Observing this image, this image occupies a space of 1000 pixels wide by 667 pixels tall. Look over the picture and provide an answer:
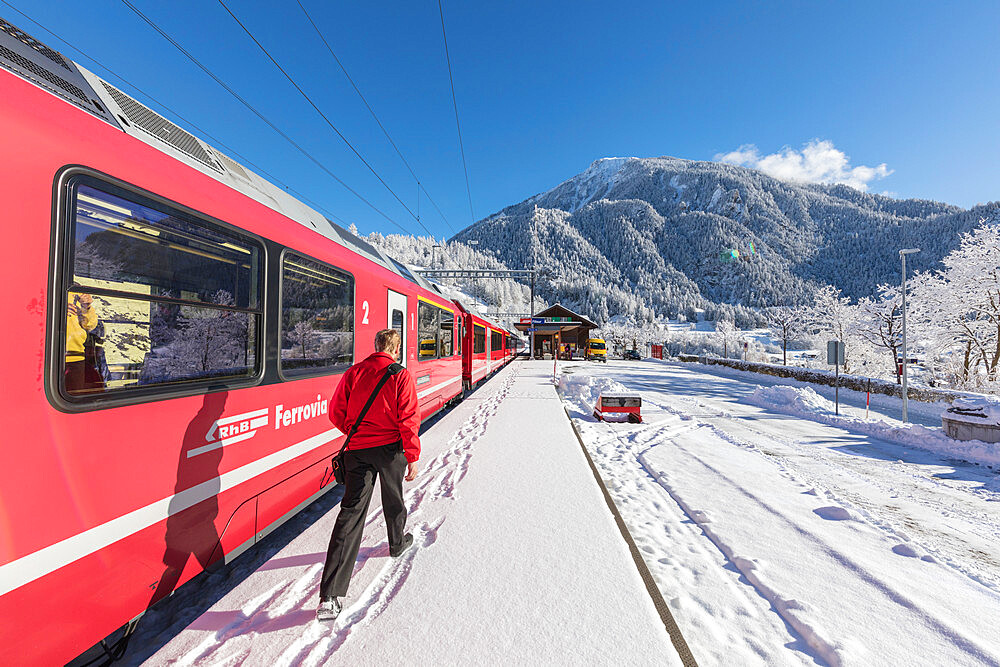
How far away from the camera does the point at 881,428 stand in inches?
366

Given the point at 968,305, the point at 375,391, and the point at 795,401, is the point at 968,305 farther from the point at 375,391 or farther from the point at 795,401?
the point at 375,391

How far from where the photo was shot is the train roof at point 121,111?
1945mm

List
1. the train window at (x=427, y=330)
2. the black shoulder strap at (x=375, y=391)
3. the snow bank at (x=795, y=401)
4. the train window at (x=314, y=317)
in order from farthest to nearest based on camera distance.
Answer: the snow bank at (x=795, y=401), the train window at (x=427, y=330), the train window at (x=314, y=317), the black shoulder strap at (x=375, y=391)

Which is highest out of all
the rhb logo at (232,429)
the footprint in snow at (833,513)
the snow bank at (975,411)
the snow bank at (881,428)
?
the rhb logo at (232,429)

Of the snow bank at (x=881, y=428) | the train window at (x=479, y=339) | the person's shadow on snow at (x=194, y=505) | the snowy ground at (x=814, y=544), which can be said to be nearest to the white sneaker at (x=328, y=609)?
the person's shadow on snow at (x=194, y=505)

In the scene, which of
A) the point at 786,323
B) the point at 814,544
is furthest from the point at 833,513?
the point at 786,323

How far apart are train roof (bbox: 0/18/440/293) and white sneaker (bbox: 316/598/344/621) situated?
9.92ft

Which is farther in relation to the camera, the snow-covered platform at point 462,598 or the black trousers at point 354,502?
the black trousers at point 354,502

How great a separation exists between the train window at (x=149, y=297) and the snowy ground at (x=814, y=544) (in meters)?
3.61

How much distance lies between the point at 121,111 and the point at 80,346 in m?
1.52

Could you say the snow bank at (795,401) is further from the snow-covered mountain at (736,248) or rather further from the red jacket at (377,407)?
the snow-covered mountain at (736,248)

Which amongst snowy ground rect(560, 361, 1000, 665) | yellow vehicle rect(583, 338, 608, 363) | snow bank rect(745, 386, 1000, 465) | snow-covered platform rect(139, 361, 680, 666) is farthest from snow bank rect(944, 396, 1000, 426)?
yellow vehicle rect(583, 338, 608, 363)

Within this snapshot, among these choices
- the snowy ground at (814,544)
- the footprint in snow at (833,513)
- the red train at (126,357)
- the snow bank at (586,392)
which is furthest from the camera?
the snow bank at (586,392)

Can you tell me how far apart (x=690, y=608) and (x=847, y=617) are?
1034 millimetres
